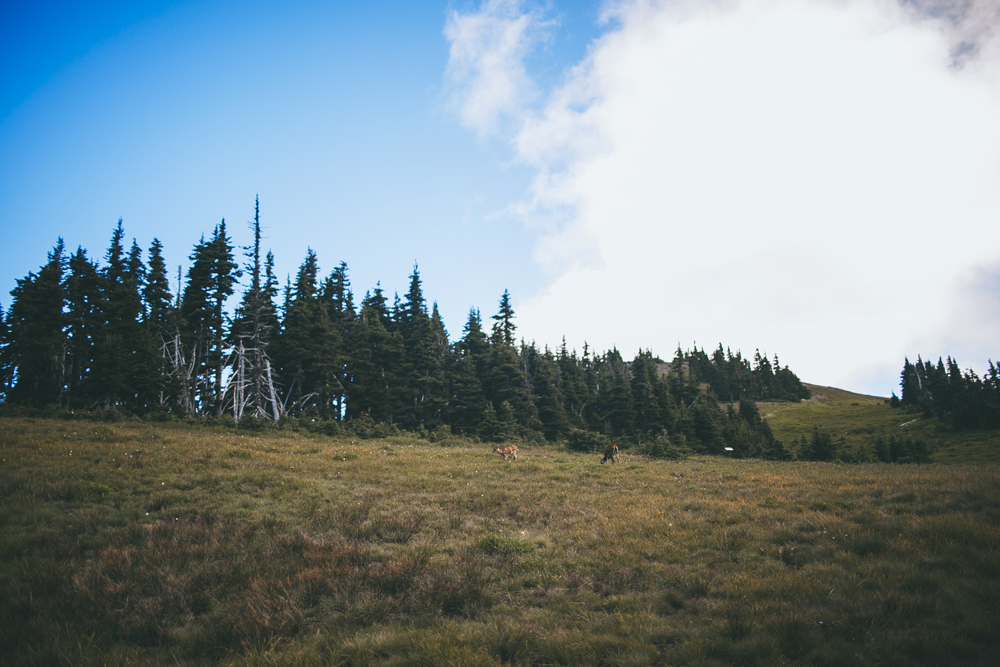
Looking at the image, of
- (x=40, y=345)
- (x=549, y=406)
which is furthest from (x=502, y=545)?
(x=40, y=345)

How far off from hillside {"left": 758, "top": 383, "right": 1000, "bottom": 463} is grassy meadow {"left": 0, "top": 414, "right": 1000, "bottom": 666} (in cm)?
4646

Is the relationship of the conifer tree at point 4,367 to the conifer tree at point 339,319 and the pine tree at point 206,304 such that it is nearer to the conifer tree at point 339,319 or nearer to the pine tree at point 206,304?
the pine tree at point 206,304

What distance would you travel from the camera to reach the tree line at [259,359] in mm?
35000

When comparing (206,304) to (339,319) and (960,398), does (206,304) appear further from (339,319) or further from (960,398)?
(960,398)

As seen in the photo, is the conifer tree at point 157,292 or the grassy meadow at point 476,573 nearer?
the grassy meadow at point 476,573

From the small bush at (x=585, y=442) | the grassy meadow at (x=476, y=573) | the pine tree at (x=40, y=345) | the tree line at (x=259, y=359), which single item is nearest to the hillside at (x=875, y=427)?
the tree line at (x=259, y=359)

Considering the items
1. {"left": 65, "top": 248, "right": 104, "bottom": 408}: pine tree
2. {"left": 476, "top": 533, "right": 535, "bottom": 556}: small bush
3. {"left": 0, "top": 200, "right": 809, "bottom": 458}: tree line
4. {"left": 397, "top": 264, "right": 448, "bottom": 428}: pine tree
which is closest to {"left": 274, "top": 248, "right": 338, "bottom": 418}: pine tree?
{"left": 0, "top": 200, "right": 809, "bottom": 458}: tree line

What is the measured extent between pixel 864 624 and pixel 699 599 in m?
1.93

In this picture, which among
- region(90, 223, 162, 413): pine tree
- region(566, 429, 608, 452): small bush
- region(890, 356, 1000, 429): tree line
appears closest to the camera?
region(90, 223, 162, 413): pine tree

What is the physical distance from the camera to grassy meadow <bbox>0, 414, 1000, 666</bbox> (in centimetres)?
494

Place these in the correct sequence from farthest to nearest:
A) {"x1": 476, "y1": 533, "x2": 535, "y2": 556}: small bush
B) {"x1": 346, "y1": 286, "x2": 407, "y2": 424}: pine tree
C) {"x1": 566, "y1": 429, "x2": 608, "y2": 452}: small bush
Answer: {"x1": 346, "y1": 286, "x2": 407, "y2": 424}: pine tree
{"x1": 566, "y1": 429, "x2": 608, "y2": 452}: small bush
{"x1": 476, "y1": 533, "x2": 535, "y2": 556}: small bush

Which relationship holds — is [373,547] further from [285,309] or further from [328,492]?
[285,309]

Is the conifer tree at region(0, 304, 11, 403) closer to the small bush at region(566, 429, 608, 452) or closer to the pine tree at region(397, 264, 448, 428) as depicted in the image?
the pine tree at region(397, 264, 448, 428)

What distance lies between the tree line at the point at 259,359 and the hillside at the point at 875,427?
710 inches
